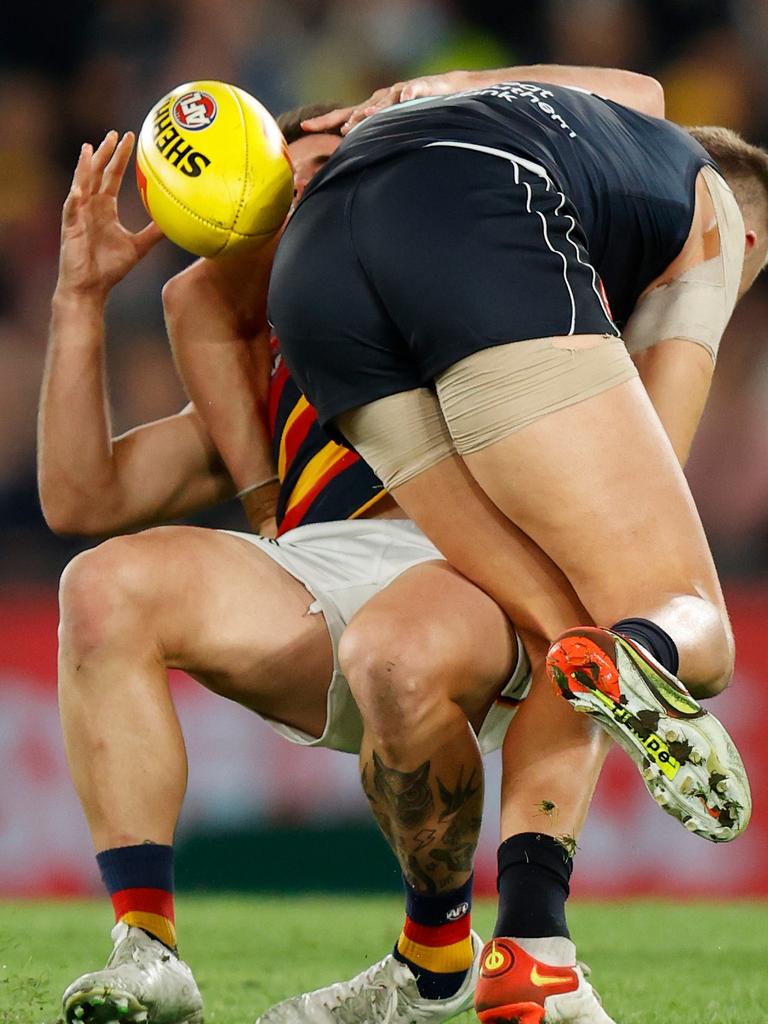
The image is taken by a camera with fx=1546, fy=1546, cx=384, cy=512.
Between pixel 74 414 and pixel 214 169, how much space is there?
0.65 meters

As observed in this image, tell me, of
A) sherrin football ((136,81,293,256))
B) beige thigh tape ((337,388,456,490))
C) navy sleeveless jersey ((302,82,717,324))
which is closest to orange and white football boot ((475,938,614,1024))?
beige thigh tape ((337,388,456,490))

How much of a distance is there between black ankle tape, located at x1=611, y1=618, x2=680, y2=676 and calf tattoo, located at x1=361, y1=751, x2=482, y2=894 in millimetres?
513

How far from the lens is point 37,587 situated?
634 centimetres

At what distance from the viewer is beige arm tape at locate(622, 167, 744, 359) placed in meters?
2.62

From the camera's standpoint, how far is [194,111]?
111 inches

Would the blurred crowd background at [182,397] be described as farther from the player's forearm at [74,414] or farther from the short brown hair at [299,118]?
the short brown hair at [299,118]

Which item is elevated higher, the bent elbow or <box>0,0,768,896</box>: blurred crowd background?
the bent elbow

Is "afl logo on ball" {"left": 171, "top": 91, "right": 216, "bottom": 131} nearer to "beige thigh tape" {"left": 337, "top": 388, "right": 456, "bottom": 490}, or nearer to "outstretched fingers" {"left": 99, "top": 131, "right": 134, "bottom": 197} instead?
"outstretched fingers" {"left": 99, "top": 131, "right": 134, "bottom": 197}

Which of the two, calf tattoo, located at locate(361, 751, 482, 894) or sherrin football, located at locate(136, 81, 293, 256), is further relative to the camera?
sherrin football, located at locate(136, 81, 293, 256)

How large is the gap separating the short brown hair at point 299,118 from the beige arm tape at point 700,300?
0.89 metres

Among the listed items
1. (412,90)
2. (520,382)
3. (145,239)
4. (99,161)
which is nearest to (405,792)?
(520,382)

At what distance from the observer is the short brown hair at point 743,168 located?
121 inches

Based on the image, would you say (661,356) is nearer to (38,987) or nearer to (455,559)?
(455,559)

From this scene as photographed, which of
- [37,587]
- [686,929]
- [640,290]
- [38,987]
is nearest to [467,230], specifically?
[640,290]
